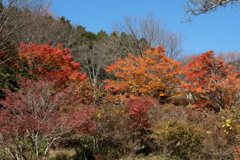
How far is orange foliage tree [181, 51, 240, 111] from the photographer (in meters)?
12.7

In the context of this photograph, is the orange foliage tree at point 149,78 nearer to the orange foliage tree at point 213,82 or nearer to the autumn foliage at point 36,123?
the orange foliage tree at point 213,82

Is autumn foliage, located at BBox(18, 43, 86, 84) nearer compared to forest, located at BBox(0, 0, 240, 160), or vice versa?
forest, located at BBox(0, 0, 240, 160)

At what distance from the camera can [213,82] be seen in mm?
13469

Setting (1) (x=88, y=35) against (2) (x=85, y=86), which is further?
(1) (x=88, y=35)

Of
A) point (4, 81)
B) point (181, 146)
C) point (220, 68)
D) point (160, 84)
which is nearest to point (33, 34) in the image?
point (4, 81)

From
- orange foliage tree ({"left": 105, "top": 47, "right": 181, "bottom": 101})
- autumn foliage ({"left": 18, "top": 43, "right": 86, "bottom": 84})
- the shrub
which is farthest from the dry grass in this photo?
orange foliage tree ({"left": 105, "top": 47, "right": 181, "bottom": 101})

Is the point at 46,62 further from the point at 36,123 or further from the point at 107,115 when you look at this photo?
the point at 36,123

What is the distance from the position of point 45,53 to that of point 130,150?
802cm

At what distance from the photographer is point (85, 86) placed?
9023 millimetres

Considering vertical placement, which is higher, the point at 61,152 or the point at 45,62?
the point at 45,62

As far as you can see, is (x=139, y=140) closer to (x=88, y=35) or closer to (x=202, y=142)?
(x=202, y=142)

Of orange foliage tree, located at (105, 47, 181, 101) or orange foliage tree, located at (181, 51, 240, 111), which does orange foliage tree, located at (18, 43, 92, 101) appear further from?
orange foliage tree, located at (181, 51, 240, 111)

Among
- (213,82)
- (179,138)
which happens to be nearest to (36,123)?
(179,138)

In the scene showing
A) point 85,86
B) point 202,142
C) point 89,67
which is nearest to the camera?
point 202,142
